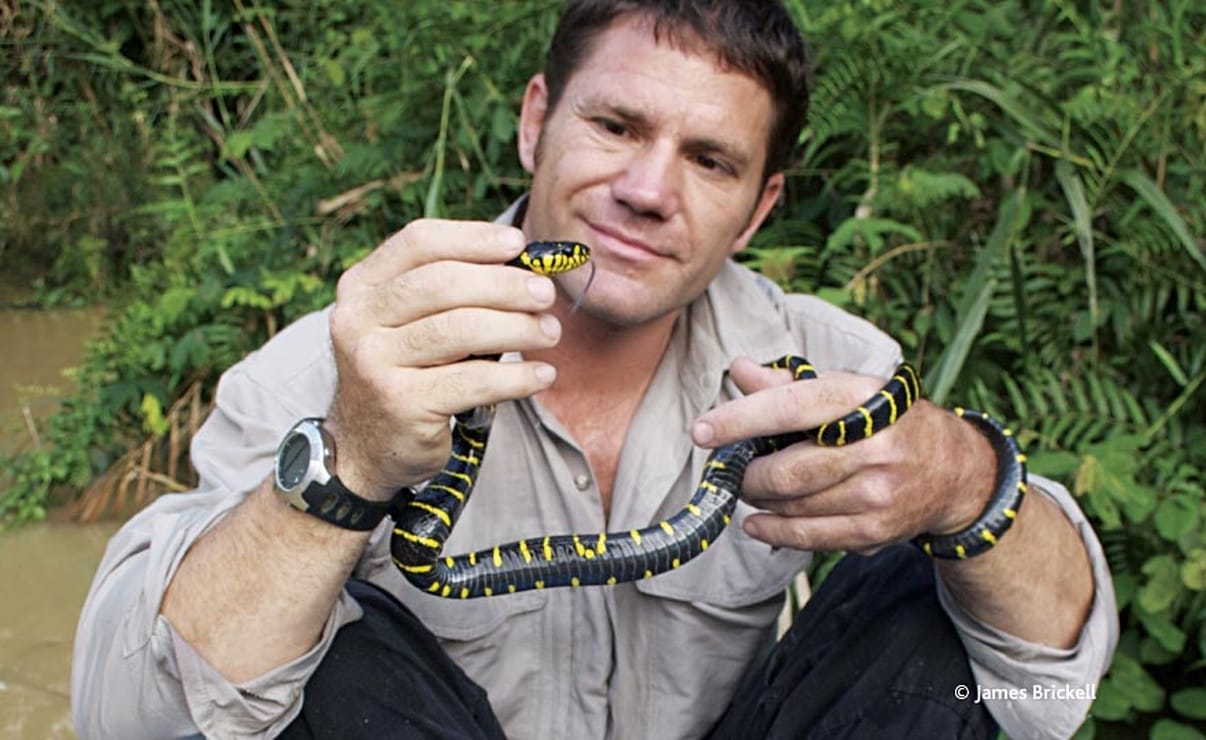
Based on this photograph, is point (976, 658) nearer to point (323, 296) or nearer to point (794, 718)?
point (794, 718)

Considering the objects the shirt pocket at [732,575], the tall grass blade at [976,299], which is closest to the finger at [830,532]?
the shirt pocket at [732,575]

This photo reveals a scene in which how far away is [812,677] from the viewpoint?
2.75m

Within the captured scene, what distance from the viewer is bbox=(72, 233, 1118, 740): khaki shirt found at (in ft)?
8.04

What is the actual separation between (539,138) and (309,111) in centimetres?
337

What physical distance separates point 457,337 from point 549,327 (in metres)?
0.18

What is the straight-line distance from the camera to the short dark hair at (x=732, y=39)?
124 inches

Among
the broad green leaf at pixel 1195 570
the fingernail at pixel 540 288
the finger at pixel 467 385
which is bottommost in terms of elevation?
the broad green leaf at pixel 1195 570

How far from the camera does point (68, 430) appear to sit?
5738 mm

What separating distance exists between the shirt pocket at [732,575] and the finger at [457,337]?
130 centimetres

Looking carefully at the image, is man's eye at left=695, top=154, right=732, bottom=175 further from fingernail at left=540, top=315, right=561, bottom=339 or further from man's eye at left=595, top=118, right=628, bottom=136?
fingernail at left=540, top=315, right=561, bottom=339

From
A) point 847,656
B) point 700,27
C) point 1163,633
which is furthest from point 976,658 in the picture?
point 700,27

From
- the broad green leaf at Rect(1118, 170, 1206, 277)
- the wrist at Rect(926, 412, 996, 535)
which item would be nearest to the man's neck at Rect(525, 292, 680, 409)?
the wrist at Rect(926, 412, 996, 535)

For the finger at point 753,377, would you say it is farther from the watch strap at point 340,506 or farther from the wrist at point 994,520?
the watch strap at point 340,506

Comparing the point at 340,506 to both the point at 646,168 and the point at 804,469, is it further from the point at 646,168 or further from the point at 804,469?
the point at 646,168
